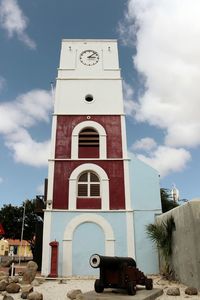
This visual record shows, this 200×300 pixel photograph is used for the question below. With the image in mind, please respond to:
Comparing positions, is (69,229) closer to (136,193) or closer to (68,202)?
(68,202)

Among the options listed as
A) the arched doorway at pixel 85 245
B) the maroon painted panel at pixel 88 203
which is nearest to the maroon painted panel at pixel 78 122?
the maroon painted panel at pixel 88 203

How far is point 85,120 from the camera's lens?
728 inches

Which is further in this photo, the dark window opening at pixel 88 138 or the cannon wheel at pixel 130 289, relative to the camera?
the dark window opening at pixel 88 138

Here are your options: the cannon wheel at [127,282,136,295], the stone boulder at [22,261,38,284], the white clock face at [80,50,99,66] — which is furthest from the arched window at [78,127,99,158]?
the cannon wheel at [127,282,136,295]

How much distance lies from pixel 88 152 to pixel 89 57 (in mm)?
6874

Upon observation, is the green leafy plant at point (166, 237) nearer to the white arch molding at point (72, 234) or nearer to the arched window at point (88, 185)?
the white arch molding at point (72, 234)

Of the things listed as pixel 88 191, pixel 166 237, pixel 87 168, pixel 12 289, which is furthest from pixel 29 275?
pixel 87 168

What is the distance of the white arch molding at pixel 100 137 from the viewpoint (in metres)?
17.6

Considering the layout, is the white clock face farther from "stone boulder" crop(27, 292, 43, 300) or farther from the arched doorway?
"stone boulder" crop(27, 292, 43, 300)

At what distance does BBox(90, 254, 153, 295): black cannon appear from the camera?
8703mm

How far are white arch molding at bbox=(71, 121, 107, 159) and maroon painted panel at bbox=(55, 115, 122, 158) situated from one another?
0.19m

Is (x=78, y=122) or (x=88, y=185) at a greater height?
(x=78, y=122)

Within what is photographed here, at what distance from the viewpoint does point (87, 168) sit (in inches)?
679

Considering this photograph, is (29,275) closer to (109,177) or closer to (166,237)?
(166,237)
